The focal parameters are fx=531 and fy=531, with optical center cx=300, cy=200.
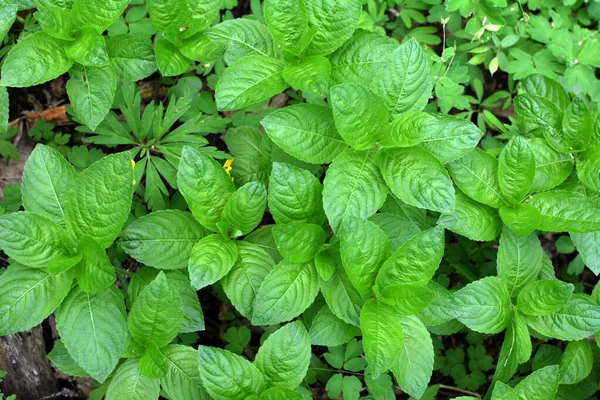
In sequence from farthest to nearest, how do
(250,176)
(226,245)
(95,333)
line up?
(250,176) → (226,245) → (95,333)

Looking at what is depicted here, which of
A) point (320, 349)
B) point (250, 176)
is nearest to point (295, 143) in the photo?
point (250, 176)

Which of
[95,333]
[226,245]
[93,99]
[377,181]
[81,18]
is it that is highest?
[81,18]

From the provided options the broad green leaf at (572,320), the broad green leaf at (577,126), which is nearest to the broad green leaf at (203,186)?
the broad green leaf at (572,320)

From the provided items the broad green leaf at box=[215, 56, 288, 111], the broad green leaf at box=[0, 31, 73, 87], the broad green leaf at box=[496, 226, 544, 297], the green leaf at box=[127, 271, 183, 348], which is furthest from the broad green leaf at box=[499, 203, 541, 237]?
the broad green leaf at box=[0, 31, 73, 87]

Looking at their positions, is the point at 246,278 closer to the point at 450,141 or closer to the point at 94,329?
the point at 94,329

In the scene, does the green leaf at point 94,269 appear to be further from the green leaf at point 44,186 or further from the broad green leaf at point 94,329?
the green leaf at point 44,186

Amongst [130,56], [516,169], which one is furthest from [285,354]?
[130,56]

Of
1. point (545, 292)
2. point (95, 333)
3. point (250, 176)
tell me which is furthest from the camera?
point (250, 176)

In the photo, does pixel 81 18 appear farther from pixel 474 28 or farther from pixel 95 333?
pixel 474 28
